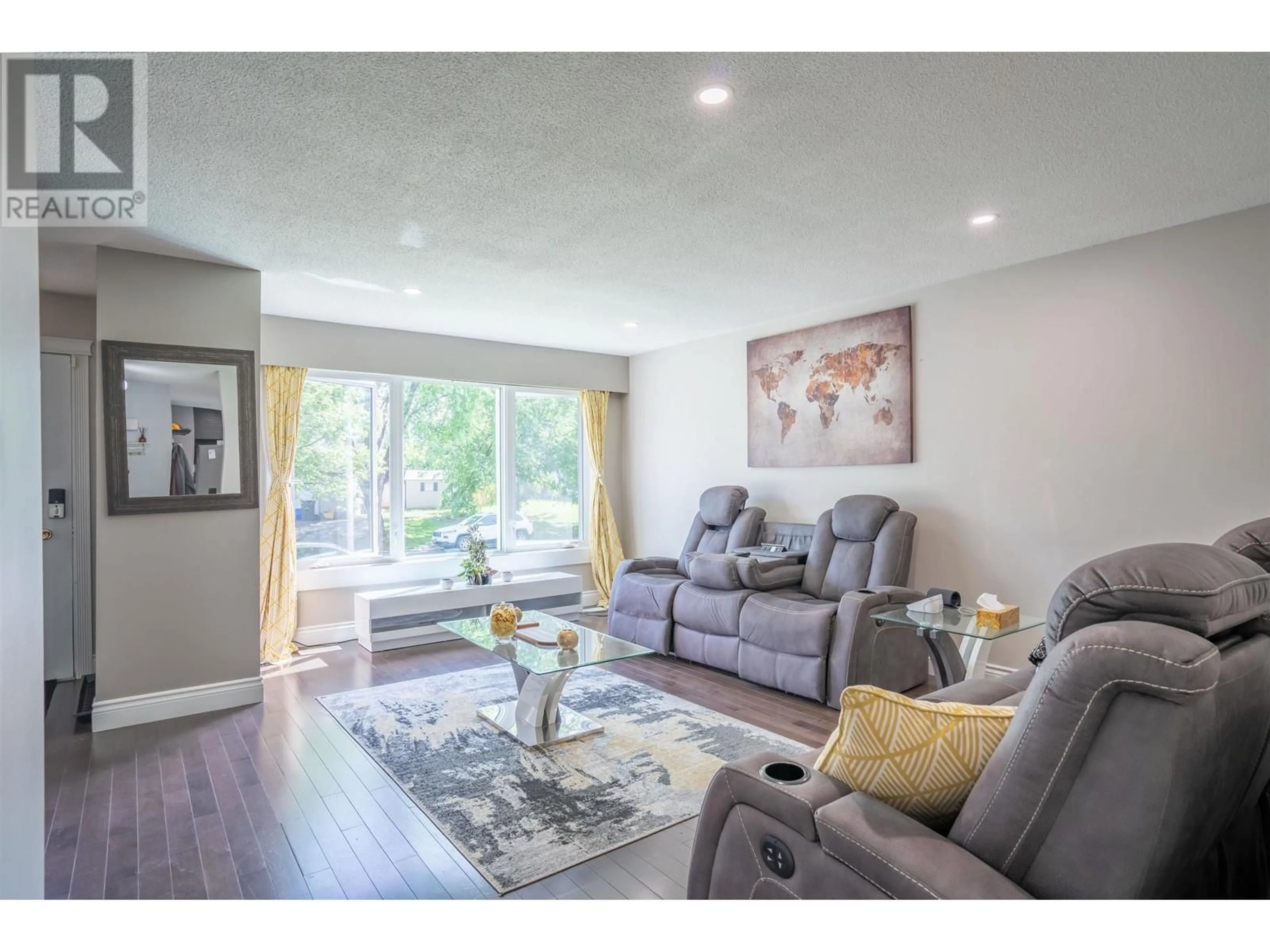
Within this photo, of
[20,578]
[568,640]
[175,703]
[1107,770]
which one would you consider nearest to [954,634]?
[568,640]

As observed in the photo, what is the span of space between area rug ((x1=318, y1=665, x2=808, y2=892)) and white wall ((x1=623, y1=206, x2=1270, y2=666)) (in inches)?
76.1

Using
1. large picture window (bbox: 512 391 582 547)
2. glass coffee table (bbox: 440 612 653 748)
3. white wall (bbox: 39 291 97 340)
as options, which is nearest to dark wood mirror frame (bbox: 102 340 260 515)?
white wall (bbox: 39 291 97 340)

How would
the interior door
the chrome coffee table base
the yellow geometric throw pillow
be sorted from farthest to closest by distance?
1. the interior door
2. the chrome coffee table base
3. the yellow geometric throw pillow

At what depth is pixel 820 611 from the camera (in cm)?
400

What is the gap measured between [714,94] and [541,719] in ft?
9.19

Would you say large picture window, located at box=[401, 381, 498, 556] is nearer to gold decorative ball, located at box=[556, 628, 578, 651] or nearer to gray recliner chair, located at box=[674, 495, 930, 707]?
gray recliner chair, located at box=[674, 495, 930, 707]

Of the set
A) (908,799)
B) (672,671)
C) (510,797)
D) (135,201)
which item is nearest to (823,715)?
(672,671)

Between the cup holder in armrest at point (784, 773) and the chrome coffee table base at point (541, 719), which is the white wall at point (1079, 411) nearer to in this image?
the chrome coffee table base at point (541, 719)

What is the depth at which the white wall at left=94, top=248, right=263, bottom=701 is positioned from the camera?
3.62 meters

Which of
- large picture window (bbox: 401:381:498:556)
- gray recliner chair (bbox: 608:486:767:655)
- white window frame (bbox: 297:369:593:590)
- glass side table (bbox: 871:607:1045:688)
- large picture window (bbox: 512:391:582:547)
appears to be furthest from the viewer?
large picture window (bbox: 512:391:582:547)

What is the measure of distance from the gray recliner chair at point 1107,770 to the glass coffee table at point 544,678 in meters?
1.88

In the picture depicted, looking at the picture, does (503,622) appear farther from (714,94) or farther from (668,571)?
(714,94)
